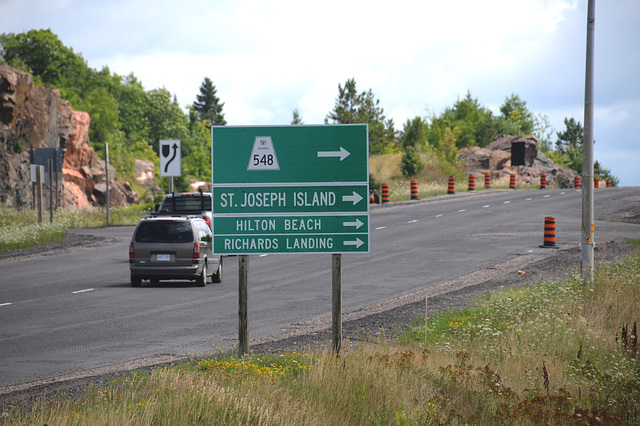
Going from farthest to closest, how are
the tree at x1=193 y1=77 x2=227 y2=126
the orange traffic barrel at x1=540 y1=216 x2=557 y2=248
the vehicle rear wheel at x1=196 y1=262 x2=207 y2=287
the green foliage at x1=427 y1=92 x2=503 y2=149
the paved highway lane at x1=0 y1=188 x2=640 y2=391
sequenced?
the tree at x1=193 y1=77 x2=227 y2=126 < the green foliage at x1=427 y1=92 x2=503 y2=149 < the orange traffic barrel at x1=540 y1=216 x2=557 y2=248 < the vehicle rear wheel at x1=196 y1=262 x2=207 y2=287 < the paved highway lane at x1=0 y1=188 x2=640 y2=391

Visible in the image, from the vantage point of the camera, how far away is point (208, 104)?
13962 cm

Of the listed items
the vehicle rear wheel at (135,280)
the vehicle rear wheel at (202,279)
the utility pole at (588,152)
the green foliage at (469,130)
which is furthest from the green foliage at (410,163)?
the utility pole at (588,152)

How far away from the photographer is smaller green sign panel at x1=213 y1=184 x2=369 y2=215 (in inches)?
356

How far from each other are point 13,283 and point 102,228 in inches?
700

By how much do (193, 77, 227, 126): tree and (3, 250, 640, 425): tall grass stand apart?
131738 millimetres

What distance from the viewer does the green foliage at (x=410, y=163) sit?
201ft

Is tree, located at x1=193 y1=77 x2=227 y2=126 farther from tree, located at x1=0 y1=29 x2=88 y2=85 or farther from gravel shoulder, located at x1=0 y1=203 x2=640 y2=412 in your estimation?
gravel shoulder, located at x1=0 y1=203 x2=640 y2=412

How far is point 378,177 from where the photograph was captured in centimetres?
6159

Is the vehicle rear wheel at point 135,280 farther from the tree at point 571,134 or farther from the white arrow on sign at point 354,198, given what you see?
the tree at point 571,134

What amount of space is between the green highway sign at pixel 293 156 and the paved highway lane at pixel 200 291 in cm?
299

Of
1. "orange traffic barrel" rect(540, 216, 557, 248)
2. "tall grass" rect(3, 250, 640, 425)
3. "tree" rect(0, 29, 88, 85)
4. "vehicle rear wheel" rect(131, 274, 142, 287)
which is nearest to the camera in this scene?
"tall grass" rect(3, 250, 640, 425)

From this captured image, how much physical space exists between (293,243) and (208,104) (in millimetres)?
134240

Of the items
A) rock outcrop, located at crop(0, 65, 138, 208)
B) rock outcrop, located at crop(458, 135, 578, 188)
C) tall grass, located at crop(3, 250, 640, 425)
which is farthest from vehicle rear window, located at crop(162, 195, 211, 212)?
rock outcrop, located at crop(458, 135, 578, 188)

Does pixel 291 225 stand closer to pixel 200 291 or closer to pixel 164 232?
pixel 200 291
